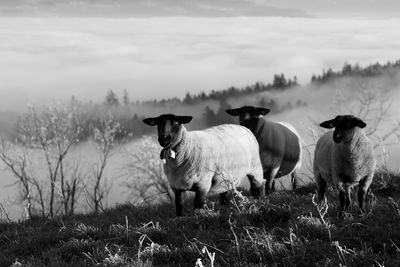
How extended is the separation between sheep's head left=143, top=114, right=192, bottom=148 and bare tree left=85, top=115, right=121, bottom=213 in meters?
39.6

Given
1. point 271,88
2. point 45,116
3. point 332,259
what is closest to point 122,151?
point 45,116

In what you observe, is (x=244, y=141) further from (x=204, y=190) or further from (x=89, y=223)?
(x=89, y=223)

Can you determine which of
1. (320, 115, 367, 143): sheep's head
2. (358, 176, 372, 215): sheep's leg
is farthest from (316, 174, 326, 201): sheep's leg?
(320, 115, 367, 143): sheep's head

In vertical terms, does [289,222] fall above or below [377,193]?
above

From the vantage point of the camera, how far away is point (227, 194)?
1112 cm

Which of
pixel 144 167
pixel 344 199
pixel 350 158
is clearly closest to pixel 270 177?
pixel 350 158

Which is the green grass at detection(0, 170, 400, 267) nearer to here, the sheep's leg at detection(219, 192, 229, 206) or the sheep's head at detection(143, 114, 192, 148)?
the sheep's head at detection(143, 114, 192, 148)

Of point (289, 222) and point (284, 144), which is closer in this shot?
point (289, 222)

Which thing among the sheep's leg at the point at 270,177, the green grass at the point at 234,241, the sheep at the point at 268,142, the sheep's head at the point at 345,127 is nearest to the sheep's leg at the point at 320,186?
the green grass at the point at 234,241

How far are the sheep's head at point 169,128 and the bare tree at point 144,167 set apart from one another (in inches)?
1778

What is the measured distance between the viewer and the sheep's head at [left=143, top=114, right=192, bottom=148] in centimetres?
952

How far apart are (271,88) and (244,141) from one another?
134 m

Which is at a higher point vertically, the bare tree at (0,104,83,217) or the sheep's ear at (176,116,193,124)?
the sheep's ear at (176,116,193,124)

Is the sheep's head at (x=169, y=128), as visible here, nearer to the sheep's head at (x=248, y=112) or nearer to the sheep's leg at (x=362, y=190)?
the sheep's leg at (x=362, y=190)
